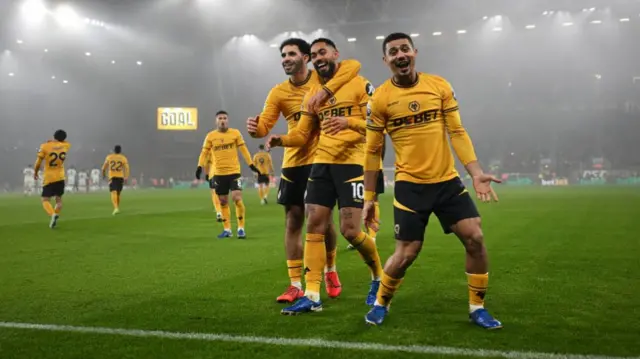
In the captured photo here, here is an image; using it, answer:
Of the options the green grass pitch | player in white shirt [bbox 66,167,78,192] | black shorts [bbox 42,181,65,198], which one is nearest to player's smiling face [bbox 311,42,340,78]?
the green grass pitch

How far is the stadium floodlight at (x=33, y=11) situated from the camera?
35.8 m

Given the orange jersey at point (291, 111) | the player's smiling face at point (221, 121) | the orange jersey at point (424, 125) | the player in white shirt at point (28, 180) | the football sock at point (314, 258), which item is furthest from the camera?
the player in white shirt at point (28, 180)

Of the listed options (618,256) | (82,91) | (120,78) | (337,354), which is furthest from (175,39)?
(337,354)

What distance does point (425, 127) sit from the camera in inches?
183

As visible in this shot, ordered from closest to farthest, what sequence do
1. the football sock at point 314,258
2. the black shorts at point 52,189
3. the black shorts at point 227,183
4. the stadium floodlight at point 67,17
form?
1. the football sock at point 314,258
2. the black shorts at point 227,183
3. the black shorts at point 52,189
4. the stadium floodlight at point 67,17

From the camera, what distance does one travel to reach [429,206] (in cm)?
457

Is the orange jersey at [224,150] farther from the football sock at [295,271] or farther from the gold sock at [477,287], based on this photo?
the gold sock at [477,287]

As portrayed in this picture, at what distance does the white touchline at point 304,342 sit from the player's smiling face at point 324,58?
257 cm

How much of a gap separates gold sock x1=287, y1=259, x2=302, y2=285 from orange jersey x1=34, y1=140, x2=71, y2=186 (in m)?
10.6

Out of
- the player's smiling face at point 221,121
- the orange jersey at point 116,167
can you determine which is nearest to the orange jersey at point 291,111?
the player's smiling face at point 221,121

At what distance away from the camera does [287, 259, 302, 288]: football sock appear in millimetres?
5844

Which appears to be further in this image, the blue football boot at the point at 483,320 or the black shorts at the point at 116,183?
the black shorts at the point at 116,183

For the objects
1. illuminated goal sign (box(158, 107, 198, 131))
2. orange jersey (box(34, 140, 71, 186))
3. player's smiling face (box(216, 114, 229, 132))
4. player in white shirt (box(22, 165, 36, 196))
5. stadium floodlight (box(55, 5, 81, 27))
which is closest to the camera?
player's smiling face (box(216, 114, 229, 132))

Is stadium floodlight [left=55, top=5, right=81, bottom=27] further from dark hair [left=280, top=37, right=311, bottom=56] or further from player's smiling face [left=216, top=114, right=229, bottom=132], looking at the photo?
dark hair [left=280, top=37, right=311, bottom=56]
